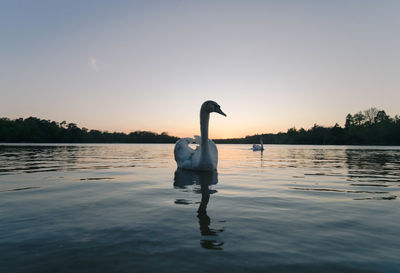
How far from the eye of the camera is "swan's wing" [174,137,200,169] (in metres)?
10.2

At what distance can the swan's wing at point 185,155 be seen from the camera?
10180 mm

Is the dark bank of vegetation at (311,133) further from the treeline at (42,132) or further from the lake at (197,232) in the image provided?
the lake at (197,232)

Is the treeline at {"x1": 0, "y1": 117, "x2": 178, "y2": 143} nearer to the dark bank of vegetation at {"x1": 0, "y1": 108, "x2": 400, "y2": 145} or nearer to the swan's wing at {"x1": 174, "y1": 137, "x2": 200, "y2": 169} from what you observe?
the dark bank of vegetation at {"x1": 0, "y1": 108, "x2": 400, "y2": 145}

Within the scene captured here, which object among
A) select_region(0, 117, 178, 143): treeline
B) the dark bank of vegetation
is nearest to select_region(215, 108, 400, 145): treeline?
the dark bank of vegetation

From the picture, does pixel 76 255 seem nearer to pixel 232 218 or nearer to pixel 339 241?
pixel 232 218

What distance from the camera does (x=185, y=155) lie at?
1138 cm

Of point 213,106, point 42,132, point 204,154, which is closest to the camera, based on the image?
point 204,154

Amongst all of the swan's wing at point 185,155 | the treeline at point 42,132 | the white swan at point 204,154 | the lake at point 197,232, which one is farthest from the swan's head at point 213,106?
the treeline at point 42,132

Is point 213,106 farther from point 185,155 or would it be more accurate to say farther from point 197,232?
point 197,232

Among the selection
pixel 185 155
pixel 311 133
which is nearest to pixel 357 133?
pixel 311 133

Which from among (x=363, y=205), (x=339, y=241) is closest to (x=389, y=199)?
(x=363, y=205)

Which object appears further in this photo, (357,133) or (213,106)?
(357,133)

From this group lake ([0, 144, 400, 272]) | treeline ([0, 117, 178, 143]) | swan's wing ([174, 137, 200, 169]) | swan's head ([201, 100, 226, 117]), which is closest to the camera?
lake ([0, 144, 400, 272])

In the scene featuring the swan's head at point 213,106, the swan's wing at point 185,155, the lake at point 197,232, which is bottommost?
the lake at point 197,232
